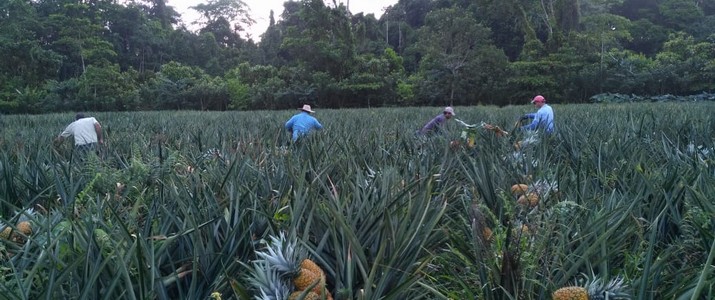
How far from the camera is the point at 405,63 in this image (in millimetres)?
45469

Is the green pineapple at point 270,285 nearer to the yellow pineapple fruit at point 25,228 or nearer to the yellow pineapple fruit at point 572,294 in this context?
the yellow pineapple fruit at point 572,294

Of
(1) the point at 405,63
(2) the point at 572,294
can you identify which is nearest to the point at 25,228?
(2) the point at 572,294

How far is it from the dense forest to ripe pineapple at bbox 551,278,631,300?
3177cm

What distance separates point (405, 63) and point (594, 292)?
148 ft

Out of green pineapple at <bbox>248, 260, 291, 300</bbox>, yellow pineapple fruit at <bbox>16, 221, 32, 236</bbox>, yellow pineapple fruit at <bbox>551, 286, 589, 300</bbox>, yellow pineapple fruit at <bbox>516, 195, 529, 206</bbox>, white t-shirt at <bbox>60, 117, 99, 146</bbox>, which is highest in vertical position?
yellow pineapple fruit at <bbox>16, 221, 32, 236</bbox>

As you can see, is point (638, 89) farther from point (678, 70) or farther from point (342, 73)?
point (342, 73)

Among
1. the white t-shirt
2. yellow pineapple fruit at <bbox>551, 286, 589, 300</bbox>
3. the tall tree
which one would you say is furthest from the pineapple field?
the tall tree

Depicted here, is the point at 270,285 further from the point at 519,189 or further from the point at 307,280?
the point at 519,189

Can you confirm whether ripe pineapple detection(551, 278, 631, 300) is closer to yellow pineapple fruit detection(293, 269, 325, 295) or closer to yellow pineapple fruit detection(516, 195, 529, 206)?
yellow pineapple fruit detection(293, 269, 325, 295)

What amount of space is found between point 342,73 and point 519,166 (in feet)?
108

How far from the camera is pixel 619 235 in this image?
167 cm

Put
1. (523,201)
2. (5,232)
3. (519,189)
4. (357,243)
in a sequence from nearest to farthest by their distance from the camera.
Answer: (357,243) < (5,232) < (523,201) < (519,189)

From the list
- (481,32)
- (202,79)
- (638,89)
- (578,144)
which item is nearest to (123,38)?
(202,79)

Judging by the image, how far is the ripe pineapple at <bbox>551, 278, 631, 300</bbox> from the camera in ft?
3.65
